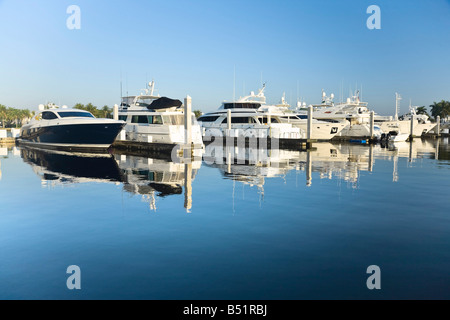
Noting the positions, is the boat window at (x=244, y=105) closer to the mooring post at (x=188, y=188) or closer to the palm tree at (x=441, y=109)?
the mooring post at (x=188, y=188)

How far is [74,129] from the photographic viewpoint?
24750 millimetres

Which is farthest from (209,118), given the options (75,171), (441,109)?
(441,109)

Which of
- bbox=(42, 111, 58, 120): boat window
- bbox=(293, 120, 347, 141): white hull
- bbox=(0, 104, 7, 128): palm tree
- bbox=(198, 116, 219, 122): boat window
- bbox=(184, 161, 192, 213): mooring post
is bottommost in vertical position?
bbox=(184, 161, 192, 213): mooring post

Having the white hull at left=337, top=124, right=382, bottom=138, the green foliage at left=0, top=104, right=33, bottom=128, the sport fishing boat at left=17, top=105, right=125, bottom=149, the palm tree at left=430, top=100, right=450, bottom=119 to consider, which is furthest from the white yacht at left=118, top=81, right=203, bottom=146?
the green foliage at left=0, top=104, right=33, bottom=128

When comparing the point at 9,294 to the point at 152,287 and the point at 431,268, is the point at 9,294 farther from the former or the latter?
the point at 431,268

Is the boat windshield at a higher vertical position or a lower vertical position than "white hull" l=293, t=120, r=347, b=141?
higher

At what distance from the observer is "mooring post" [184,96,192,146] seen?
21234mm

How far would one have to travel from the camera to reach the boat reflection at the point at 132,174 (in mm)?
11758

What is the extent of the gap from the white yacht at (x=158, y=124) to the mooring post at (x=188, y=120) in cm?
38

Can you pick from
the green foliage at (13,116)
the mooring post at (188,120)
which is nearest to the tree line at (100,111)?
the green foliage at (13,116)

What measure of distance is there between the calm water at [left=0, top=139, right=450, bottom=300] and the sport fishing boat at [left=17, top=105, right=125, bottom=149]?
1108 cm

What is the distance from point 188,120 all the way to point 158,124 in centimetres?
345

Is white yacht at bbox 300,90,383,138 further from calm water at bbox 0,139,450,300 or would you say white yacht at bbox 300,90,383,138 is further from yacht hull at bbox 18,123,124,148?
calm water at bbox 0,139,450,300
